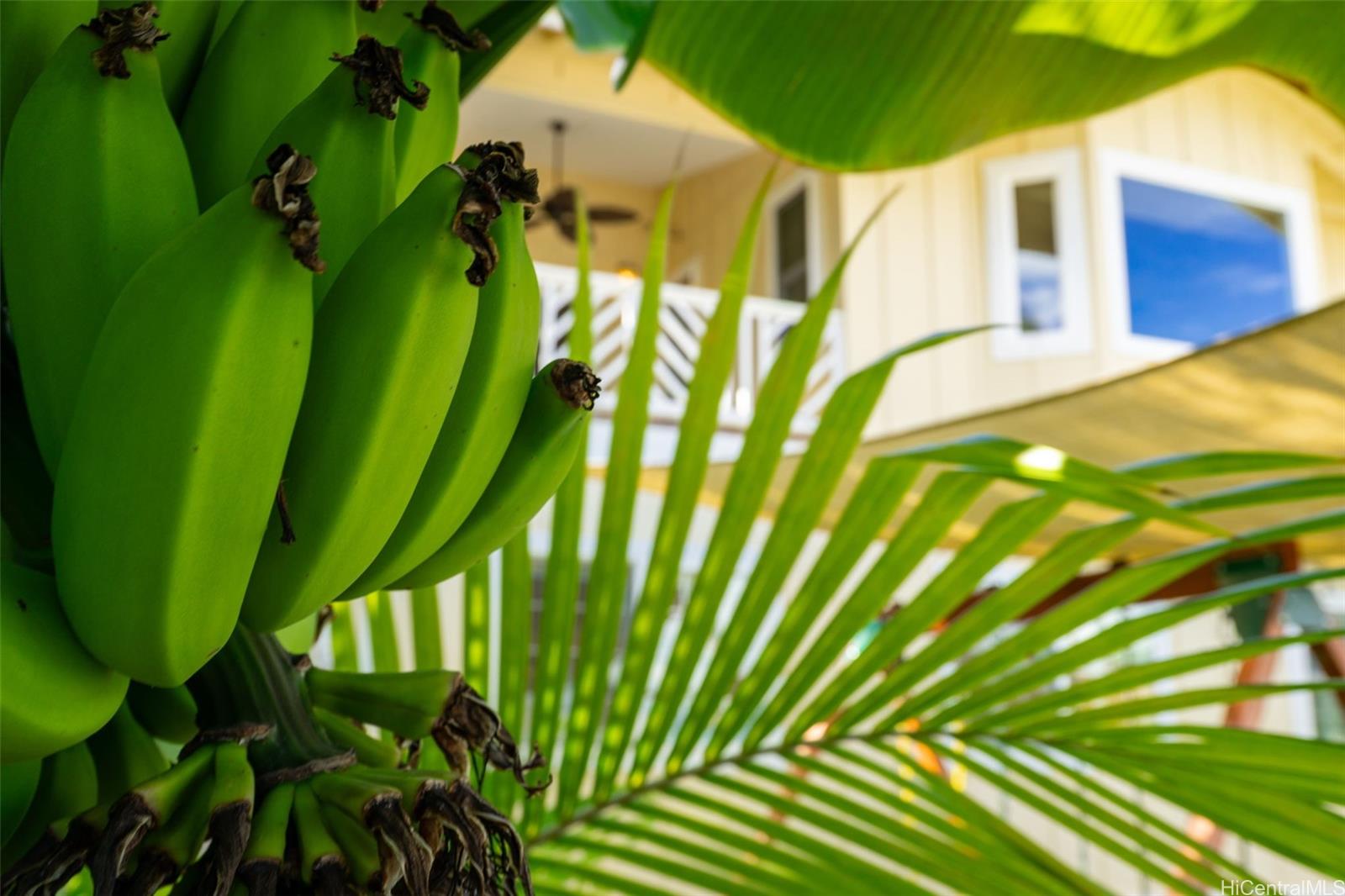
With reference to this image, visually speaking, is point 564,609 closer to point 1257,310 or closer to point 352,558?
point 352,558

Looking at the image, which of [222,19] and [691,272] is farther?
[691,272]

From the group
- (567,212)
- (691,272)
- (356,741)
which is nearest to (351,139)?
(356,741)

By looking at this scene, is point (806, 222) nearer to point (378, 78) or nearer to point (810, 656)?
point (810, 656)

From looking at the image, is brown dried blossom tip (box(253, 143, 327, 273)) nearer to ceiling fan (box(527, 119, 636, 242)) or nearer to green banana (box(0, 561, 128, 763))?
green banana (box(0, 561, 128, 763))

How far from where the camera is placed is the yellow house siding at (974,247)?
5074mm

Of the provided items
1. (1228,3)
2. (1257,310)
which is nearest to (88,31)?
(1228,3)

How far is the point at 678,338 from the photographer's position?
4785 millimetres

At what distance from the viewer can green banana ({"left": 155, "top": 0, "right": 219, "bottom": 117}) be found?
47cm

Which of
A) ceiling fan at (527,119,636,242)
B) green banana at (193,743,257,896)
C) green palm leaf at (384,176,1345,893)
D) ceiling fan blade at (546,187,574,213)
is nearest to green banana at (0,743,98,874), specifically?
green banana at (193,743,257,896)

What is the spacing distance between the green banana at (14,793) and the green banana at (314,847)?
0.11m

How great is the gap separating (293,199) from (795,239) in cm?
549

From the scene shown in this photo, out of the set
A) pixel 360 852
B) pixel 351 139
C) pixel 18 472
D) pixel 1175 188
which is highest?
pixel 1175 188

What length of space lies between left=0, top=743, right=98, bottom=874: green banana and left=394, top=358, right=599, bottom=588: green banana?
134 millimetres

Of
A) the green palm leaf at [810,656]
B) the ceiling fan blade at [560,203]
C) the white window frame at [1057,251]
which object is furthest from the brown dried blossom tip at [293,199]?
the white window frame at [1057,251]
